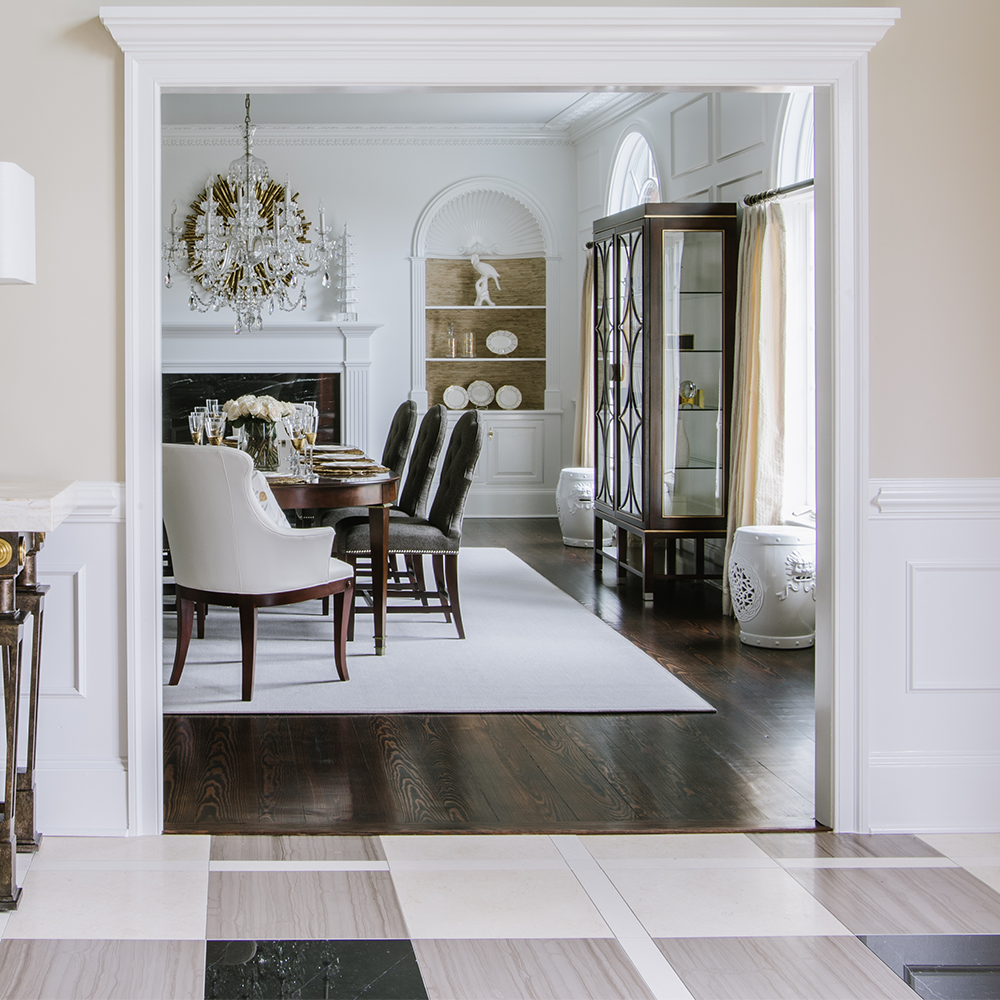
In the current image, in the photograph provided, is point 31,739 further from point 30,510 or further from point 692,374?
point 692,374

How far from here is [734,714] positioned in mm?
3861

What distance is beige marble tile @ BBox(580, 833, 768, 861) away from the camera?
268 centimetres

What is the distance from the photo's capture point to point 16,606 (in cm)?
249

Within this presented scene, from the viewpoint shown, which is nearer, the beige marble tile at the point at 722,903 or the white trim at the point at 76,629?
the beige marble tile at the point at 722,903

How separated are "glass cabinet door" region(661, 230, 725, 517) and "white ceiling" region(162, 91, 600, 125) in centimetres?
249

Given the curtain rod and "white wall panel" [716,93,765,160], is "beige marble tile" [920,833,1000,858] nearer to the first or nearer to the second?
the curtain rod

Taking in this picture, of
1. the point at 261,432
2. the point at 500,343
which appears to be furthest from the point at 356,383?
the point at 261,432

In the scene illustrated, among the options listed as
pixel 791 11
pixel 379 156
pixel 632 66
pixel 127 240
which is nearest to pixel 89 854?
pixel 127 240

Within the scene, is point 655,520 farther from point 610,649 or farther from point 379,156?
point 379,156

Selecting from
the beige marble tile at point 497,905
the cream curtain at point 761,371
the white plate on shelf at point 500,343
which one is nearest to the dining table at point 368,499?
the cream curtain at point 761,371

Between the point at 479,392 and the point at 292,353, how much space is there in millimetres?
1531

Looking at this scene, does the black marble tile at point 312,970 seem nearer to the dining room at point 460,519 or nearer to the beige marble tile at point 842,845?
the dining room at point 460,519

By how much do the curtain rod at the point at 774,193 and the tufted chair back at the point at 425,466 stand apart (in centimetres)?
183

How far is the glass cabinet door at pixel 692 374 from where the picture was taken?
5.77m
